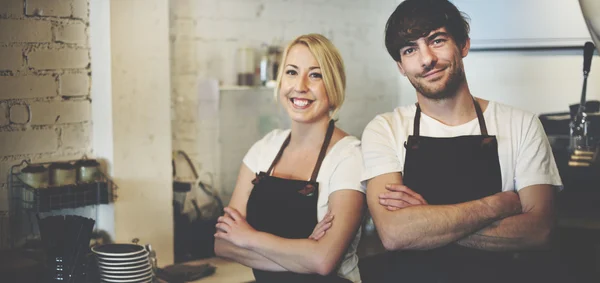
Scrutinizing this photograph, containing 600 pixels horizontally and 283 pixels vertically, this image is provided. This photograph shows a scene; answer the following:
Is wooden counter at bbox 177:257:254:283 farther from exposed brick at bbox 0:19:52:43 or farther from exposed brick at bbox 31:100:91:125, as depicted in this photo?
exposed brick at bbox 0:19:52:43

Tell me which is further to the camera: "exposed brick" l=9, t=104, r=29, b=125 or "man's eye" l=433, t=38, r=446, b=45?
"exposed brick" l=9, t=104, r=29, b=125

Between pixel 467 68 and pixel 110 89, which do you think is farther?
pixel 467 68

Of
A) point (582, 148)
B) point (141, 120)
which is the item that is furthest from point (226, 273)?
point (582, 148)

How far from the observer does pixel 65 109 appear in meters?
3.14

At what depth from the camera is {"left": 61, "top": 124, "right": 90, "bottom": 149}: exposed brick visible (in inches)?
124

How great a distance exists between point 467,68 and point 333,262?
2.60 metres

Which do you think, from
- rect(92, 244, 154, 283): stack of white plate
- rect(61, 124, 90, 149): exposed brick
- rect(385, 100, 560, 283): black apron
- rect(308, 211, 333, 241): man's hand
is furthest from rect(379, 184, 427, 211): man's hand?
rect(61, 124, 90, 149): exposed brick

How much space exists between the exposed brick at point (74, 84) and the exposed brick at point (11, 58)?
196mm

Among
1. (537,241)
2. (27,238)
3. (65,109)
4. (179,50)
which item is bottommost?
(27,238)

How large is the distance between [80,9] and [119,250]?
106 centimetres

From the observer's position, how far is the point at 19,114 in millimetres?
3008

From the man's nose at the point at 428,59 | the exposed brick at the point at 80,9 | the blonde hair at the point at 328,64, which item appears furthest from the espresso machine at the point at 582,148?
the exposed brick at the point at 80,9

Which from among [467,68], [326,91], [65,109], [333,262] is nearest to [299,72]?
[326,91]

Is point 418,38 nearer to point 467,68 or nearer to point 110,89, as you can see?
point 110,89
